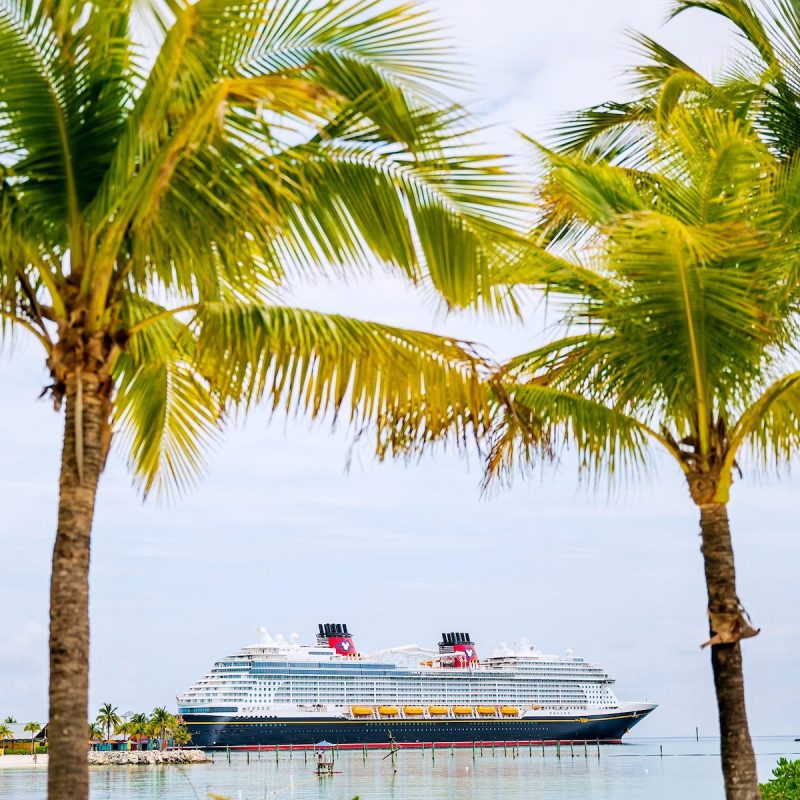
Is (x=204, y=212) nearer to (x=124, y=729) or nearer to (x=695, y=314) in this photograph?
(x=695, y=314)

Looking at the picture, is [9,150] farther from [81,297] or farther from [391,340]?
[391,340]

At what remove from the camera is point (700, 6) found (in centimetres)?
1053

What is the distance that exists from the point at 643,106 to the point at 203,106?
6.33 meters

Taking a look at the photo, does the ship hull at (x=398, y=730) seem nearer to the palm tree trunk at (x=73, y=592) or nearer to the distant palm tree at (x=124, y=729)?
the distant palm tree at (x=124, y=729)

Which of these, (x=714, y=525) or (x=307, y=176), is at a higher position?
(x=307, y=176)

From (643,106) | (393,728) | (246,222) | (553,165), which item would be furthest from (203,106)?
(393,728)

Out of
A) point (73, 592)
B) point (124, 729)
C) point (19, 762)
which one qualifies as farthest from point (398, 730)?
point (73, 592)

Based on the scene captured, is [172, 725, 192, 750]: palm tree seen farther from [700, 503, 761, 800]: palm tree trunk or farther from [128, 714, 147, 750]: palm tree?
[700, 503, 761, 800]: palm tree trunk

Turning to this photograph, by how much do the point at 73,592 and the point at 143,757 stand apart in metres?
99.3

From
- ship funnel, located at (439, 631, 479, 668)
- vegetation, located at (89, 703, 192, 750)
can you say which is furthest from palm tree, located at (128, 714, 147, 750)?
ship funnel, located at (439, 631, 479, 668)

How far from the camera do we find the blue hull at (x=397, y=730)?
96500mm

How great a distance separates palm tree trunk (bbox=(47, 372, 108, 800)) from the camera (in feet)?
18.9

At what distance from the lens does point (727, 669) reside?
814cm

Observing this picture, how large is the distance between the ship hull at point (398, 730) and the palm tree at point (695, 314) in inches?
3601
